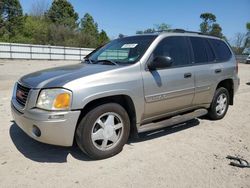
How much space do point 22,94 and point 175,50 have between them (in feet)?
8.81

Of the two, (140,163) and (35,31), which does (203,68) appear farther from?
(35,31)

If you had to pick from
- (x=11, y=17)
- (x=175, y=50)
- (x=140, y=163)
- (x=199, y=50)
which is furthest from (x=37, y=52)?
(x=140, y=163)

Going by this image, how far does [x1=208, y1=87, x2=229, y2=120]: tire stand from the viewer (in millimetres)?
5880

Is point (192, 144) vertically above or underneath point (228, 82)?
underneath

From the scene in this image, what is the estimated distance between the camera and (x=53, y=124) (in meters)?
3.43

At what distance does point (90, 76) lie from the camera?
3.65m

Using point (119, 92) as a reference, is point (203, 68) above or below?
above

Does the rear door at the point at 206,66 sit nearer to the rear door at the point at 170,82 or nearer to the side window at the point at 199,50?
the side window at the point at 199,50

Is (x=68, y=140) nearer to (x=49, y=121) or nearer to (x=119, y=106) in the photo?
(x=49, y=121)

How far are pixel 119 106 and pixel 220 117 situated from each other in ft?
10.4

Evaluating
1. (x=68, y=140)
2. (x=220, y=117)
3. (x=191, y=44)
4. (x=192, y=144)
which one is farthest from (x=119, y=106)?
(x=220, y=117)

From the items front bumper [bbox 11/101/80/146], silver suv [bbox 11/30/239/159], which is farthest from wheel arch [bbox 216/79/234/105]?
front bumper [bbox 11/101/80/146]

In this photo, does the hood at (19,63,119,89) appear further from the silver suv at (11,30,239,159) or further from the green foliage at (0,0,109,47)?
the green foliage at (0,0,109,47)

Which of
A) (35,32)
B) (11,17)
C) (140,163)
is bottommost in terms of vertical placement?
(140,163)
